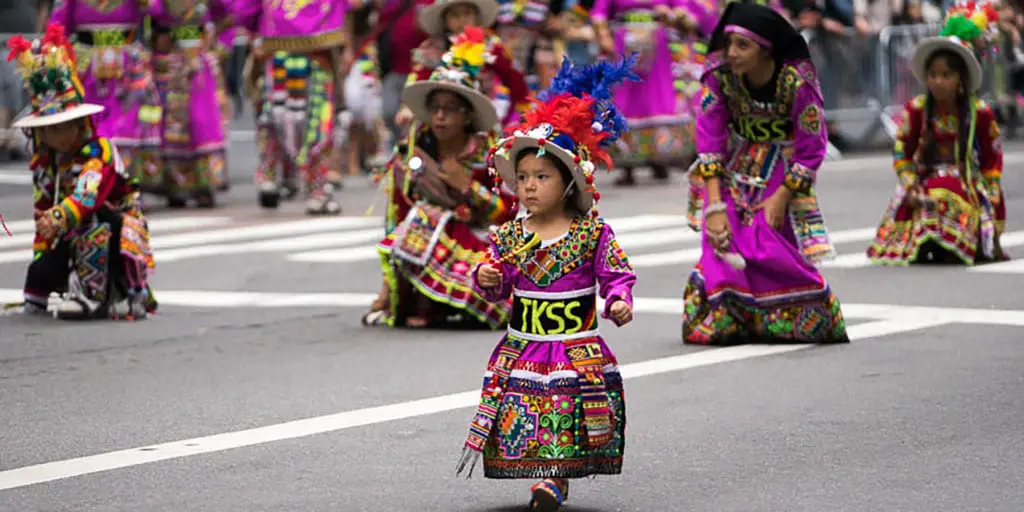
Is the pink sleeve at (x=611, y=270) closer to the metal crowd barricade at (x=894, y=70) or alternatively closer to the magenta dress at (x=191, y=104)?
the magenta dress at (x=191, y=104)

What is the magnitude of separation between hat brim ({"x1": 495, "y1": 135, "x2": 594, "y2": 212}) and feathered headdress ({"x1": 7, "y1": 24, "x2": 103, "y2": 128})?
4.69 metres

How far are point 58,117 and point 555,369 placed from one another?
5129 mm

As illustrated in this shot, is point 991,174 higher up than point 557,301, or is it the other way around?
point 557,301

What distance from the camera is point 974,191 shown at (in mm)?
12555

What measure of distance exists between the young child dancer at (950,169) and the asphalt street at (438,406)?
35 centimetres

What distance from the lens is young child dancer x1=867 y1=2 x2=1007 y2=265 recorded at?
40.3ft

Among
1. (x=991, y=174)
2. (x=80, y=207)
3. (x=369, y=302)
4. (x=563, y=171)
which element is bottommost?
(x=369, y=302)

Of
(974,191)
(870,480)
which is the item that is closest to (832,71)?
(974,191)

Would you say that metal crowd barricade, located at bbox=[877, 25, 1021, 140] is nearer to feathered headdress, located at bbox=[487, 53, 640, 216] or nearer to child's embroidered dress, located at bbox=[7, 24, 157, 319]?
child's embroidered dress, located at bbox=[7, 24, 157, 319]

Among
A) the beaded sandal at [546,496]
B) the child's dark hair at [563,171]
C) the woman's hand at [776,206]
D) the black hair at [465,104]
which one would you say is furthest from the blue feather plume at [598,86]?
the black hair at [465,104]

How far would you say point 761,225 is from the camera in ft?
30.9

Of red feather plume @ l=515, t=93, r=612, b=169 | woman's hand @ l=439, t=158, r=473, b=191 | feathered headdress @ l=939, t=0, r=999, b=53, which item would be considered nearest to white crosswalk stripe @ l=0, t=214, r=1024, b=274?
feathered headdress @ l=939, t=0, r=999, b=53

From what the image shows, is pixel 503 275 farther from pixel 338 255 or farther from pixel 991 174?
pixel 338 255

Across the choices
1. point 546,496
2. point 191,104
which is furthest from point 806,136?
point 191,104
